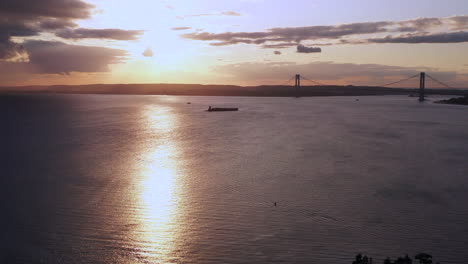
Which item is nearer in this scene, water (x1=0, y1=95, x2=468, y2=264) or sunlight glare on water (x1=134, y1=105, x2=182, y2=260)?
water (x1=0, y1=95, x2=468, y2=264)

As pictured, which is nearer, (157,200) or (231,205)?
(231,205)

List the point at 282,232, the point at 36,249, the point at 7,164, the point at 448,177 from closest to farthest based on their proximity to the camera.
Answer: the point at 36,249 → the point at 282,232 → the point at 448,177 → the point at 7,164

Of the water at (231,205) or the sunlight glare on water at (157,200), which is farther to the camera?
the sunlight glare on water at (157,200)

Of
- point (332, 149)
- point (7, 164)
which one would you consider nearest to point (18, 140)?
point (7, 164)

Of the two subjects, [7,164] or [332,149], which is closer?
[7,164]

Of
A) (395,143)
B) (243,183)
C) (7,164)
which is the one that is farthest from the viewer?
(395,143)

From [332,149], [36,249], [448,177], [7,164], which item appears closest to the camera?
[36,249]

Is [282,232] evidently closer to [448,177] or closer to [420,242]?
[420,242]

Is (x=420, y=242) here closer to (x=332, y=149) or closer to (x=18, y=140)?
(x=332, y=149)

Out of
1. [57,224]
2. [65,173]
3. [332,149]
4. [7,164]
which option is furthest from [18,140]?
[332,149]
